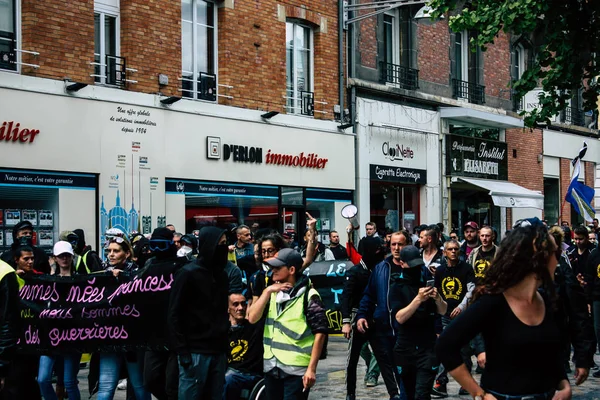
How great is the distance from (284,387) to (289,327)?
0.42 metres

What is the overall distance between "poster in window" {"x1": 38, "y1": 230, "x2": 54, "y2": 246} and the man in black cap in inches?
235

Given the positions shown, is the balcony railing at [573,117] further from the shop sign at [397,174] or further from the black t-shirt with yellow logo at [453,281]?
the black t-shirt with yellow logo at [453,281]

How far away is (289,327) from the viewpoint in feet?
24.0

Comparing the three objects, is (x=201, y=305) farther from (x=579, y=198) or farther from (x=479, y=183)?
(x=479, y=183)

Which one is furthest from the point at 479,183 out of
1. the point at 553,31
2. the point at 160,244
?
the point at 160,244

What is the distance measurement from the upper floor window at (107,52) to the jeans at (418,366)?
11555 mm

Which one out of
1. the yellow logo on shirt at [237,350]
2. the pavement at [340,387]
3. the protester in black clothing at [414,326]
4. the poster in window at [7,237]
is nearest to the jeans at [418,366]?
the protester in black clothing at [414,326]

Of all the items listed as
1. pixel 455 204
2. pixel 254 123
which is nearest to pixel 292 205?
pixel 254 123

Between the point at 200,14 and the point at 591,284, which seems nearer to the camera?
the point at 591,284

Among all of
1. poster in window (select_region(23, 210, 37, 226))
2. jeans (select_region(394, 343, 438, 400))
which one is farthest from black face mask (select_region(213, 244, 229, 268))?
poster in window (select_region(23, 210, 37, 226))

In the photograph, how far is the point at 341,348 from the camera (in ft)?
51.6

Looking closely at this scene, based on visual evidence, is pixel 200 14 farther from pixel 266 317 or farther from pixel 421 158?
pixel 266 317

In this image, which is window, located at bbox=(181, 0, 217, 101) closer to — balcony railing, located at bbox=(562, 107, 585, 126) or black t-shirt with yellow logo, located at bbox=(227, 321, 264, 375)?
black t-shirt with yellow logo, located at bbox=(227, 321, 264, 375)

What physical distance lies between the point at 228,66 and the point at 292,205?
368 cm
